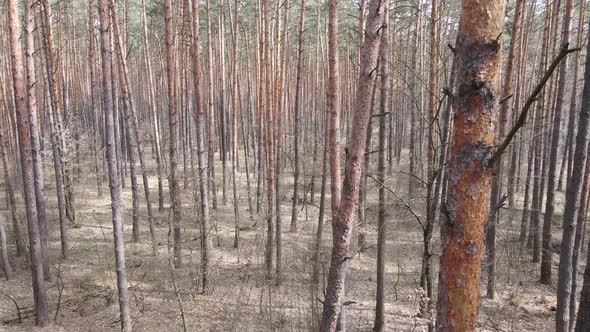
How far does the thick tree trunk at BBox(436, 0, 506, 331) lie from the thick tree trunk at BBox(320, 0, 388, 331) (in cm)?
173

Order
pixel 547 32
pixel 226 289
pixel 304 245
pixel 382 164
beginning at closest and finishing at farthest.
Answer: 1. pixel 382 164
2. pixel 226 289
3. pixel 547 32
4. pixel 304 245

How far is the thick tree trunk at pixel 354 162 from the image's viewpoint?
3.43m

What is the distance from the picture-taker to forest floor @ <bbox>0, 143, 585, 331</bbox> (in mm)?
7379

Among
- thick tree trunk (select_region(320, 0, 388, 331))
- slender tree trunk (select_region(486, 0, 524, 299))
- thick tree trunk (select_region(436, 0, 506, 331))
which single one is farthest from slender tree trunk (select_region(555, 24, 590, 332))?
thick tree trunk (select_region(436, 0, 506, 331))

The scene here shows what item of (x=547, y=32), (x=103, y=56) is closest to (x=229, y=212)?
(x=103, y=56)

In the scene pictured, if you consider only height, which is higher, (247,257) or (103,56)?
(103,56)

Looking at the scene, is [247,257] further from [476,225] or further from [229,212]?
[476,225]

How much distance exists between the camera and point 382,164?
7203 millimetres

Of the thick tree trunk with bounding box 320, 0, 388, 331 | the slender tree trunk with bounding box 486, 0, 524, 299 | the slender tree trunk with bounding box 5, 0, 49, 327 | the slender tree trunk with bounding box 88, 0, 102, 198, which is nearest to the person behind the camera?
the thick tree trunk with bounding box 320, 0, 388, 331

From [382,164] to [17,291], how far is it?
8.07m

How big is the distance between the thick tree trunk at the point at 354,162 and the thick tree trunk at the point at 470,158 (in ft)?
5.67

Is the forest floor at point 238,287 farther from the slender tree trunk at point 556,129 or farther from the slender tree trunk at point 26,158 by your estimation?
the slender tree trunk at point 556,129

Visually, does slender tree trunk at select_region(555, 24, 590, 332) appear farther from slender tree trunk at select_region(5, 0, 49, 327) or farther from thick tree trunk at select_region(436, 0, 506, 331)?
slender tree trunk at select_region(5, 0, 49, 327)

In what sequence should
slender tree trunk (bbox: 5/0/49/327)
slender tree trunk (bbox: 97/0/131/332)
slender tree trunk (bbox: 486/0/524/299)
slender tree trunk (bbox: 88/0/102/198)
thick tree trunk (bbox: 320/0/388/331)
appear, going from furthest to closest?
1. slender tree trunk (bbox: 88/0/102/198)
2. slender tree trunk (bbox: 486/0/524/299)
3. slender tree trunk (bbox: 5/0/49/327)
4. slender tree trunk (bbox: 97/0/131/332)
5. thick tree trunk (bbox: 320/0/388/331)
